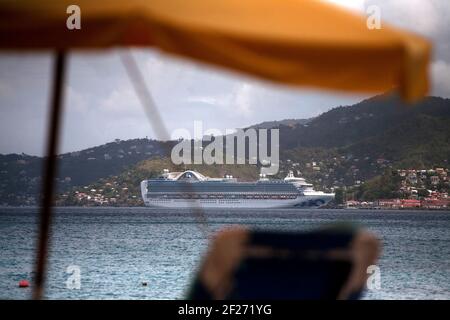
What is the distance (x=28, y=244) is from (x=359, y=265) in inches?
1979

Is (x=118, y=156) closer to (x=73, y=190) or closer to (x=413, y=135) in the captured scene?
(x=73, y=190)

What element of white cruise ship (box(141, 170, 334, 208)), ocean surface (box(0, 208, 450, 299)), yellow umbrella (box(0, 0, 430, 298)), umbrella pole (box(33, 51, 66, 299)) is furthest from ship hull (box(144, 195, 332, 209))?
yellow umbrella (box(0, 0, 430, 298))

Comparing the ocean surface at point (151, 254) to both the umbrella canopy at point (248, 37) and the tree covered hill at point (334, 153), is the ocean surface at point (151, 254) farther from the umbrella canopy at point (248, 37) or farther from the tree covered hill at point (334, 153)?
the tree covered hill at point (334, 153)

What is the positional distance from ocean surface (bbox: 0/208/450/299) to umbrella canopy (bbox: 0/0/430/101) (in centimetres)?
64

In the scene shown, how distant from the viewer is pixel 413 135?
84.8 metres

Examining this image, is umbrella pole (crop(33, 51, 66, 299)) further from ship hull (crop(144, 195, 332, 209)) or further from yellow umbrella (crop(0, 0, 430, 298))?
ship hull (crop(144, 195, 332, 209))

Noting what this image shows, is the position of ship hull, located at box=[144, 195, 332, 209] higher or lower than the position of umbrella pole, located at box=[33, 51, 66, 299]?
lower

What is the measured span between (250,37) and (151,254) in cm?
4121

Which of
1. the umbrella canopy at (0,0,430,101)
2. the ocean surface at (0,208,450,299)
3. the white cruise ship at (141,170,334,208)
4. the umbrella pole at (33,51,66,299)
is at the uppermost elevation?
the umbrella canopy at (0,0,430,101)

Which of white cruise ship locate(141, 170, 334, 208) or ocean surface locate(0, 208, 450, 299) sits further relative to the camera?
white cruise ship locate(141, 170, 334, 208)

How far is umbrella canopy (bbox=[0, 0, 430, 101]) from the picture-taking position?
314 centimetres

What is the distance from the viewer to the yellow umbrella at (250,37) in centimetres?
314

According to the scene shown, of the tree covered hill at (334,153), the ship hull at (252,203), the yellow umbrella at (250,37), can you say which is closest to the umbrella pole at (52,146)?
the yellow umbrella at (250,37)
